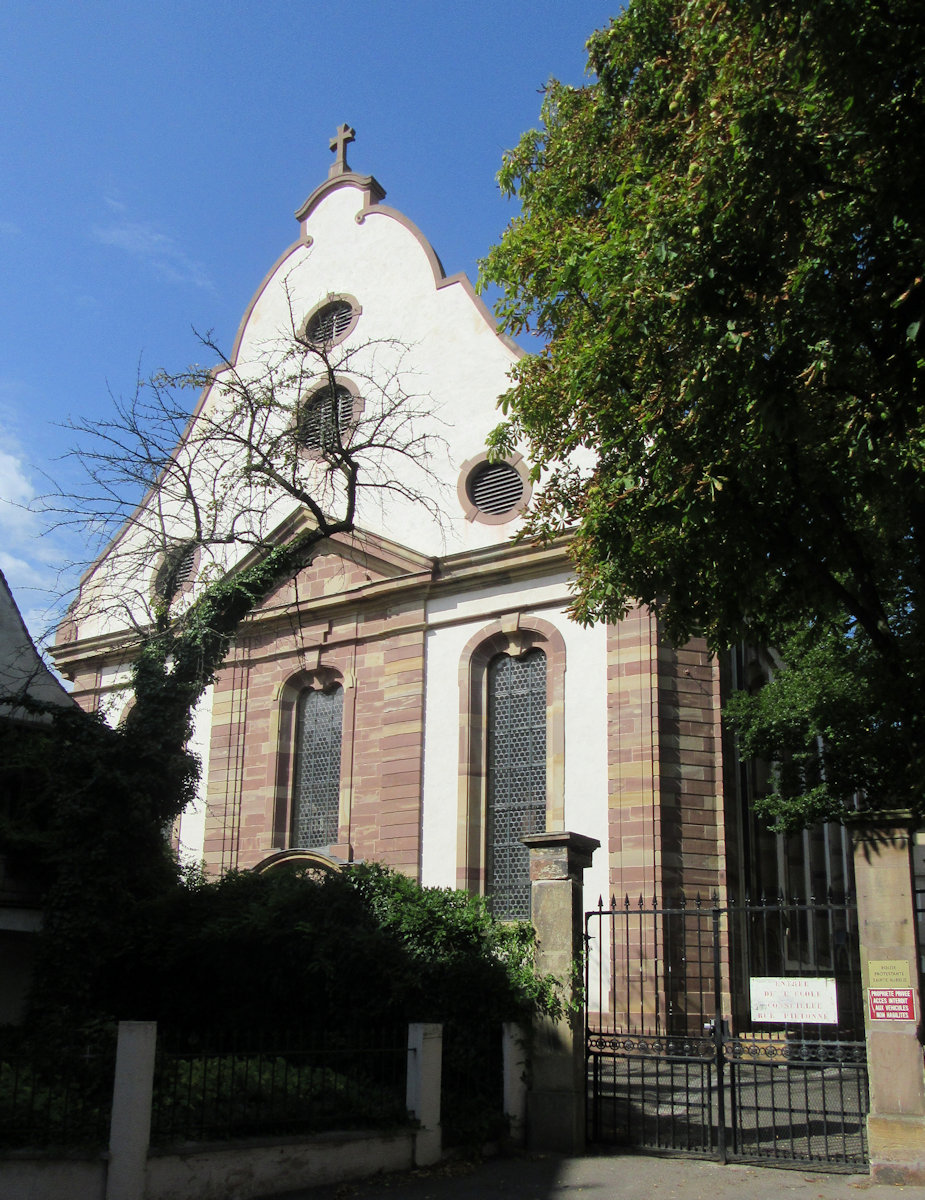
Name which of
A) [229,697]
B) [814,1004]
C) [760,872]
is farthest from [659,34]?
[229,697]

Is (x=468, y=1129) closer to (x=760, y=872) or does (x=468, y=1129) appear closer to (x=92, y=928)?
(x=92, y=928)

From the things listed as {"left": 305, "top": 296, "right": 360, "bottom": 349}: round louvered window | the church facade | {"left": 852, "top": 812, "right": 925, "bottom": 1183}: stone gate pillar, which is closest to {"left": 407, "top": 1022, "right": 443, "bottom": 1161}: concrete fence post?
{"left": 852, "top": 812, "right": 925, "bottom": 1183}: stone gate pillar

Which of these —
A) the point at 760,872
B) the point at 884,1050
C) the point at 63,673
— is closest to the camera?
the point at 884,1050

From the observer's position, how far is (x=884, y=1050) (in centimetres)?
→ 979

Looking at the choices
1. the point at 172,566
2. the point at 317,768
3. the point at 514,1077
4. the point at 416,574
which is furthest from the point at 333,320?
the point at 514,1077

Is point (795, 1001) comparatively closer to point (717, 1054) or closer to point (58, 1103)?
point (717, 1054)

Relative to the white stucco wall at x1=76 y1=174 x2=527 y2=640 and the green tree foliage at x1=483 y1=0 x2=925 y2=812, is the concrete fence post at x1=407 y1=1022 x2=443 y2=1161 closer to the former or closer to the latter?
the green tree foliage at x1=483 y1=0 x2=925 y2=812

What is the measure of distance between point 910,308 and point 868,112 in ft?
4.29

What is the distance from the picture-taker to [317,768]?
872 inches

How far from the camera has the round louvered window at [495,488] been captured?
2058 cm

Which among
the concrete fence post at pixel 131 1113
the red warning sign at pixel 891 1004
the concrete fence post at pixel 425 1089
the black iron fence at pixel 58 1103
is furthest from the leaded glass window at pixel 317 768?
the red warning sign at pixel 891 1004

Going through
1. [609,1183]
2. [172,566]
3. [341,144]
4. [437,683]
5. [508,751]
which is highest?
[341,144]

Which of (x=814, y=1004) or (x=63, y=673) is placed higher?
(x=63, y=673)

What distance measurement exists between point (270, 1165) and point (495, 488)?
1323 centimetres
